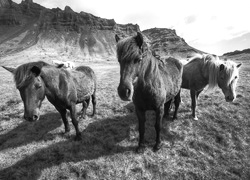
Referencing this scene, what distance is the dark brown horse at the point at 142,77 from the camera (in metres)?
3.12

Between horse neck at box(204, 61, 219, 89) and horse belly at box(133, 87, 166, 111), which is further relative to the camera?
horse neck at box(204, 61, 219, 89)

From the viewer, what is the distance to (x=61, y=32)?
13712 cm

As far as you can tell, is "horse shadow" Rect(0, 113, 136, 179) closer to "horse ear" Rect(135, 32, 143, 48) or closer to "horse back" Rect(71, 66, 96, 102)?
"horse back" Rect(71, 66, 96, 102)

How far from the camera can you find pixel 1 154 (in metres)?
4.98

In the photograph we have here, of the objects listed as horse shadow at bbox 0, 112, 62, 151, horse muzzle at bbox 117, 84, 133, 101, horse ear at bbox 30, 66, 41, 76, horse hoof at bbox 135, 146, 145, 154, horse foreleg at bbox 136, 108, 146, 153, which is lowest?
horse shadow at bbox 0, 112, 62, 151

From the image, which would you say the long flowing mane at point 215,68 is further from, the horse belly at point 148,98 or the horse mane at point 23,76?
the horse mane at point 23,76

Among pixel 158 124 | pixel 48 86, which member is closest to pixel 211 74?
pixel 158 124

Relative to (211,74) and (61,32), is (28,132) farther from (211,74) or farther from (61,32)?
(61,32)

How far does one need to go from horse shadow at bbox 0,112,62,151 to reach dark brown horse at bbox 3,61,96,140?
3.51 feet

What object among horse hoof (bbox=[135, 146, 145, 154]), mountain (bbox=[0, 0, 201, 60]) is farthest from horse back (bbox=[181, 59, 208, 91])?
mountain (bbox=[0, 0, 201, 60])

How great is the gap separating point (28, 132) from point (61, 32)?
153 meters

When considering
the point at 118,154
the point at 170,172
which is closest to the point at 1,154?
the point at 118,154

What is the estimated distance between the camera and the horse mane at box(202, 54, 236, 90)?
566 cm

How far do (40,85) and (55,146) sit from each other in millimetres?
2477
